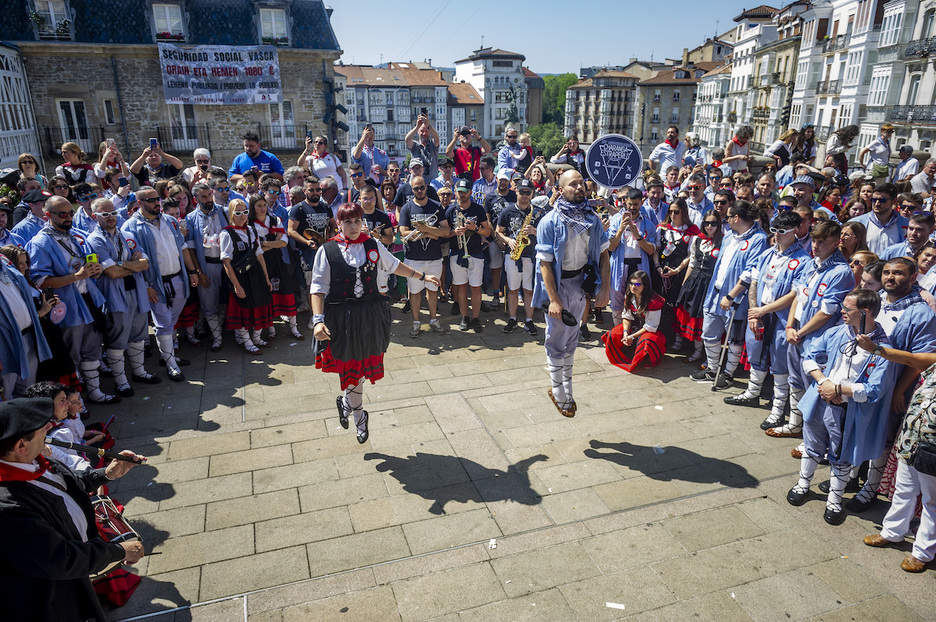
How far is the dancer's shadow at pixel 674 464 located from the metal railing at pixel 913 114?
110ft

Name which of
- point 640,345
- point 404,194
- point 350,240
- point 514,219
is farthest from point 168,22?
point 640,345

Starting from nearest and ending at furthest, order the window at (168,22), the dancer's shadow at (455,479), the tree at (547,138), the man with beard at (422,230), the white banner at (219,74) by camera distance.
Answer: the dancer's shadow at (455,479)
the man with beard at (422,230)
the white banner at (219,74)
the window at (168,22)
the tree at (547,138)

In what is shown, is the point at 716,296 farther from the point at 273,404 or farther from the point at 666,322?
the point at 273,404

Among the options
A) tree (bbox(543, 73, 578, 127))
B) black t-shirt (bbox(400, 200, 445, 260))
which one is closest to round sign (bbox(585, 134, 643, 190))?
black t-shirt (bbox(400, 200, 445, 260))

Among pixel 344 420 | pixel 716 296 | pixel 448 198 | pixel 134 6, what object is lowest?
pixel 344 420

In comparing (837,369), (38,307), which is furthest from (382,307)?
(837,369)

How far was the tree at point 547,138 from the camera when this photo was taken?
4056 inches

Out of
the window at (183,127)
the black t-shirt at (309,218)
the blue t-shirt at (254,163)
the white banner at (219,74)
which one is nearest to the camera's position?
the black t-shirt at (309,218)

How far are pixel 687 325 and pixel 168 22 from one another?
25.1 meters

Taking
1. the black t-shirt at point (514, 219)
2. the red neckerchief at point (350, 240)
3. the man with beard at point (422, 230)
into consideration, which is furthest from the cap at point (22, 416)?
the black t-shirt at point (514, 219)

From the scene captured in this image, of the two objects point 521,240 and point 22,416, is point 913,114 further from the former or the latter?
point 22,416

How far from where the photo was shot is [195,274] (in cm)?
774

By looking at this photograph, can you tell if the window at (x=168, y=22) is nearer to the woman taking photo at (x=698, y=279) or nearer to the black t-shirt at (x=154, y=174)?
the black t-shirt at (x=154, y=174)

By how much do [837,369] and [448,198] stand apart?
18.9 ft
